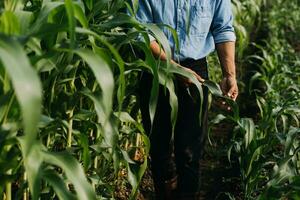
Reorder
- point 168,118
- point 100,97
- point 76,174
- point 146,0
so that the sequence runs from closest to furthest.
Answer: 1. point 76,174
2. point 100,97
3. point 146,0
4. point 168,118

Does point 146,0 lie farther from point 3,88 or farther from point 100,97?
point 3,88

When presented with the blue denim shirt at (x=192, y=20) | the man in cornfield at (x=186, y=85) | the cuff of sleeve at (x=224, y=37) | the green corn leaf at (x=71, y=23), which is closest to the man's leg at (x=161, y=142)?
the man in cornfield at (x=186, y=85)

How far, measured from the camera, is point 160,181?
2049 mm

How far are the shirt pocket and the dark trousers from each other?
109mm

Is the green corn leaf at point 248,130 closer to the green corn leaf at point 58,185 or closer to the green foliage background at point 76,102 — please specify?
the green foliage background at point 76,102

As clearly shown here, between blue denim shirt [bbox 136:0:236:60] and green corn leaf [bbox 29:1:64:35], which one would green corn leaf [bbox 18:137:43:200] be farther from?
blue denim shirt [bbox 136:0:236:60]

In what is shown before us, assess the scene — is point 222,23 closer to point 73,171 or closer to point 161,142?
point 161,142

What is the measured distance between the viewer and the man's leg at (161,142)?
1.89 meters

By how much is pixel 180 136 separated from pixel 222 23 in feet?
1.46

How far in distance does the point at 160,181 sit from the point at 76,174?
1092 millimetres

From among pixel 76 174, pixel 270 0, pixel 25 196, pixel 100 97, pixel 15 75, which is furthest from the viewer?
pixel 270 0

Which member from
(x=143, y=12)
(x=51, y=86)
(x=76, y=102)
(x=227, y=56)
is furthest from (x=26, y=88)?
(x=227, y=56)

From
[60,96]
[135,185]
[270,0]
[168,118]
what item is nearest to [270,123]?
[168,118]

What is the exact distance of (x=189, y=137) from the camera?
6.41 ft
